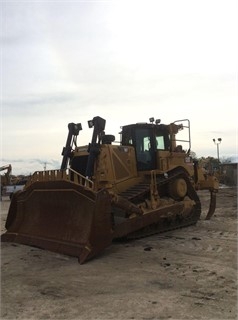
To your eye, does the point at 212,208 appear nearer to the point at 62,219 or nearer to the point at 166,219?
the point at 166,219

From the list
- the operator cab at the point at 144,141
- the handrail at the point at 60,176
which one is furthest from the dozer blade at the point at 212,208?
the handrail at the point at 60,176

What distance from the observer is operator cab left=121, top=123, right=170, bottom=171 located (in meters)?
10.5

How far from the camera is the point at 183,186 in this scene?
10.7m

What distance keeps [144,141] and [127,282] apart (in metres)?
5.55

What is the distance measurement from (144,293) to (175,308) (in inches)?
26.3

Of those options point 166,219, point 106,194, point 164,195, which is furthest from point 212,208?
point 106,194

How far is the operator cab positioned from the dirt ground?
2531 millimetres

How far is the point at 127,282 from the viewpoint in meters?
5.73

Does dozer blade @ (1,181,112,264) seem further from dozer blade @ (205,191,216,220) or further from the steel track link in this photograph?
dozer blade @ (205,191,216,220)

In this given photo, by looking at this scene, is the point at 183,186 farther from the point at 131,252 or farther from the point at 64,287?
the point at 64,287

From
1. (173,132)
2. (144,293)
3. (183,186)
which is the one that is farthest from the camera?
(173,132)

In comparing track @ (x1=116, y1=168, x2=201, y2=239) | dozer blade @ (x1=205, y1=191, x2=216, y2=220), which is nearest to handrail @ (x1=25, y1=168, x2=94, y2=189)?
track @ (x1=116, y1=168, x2=201, y2=239)

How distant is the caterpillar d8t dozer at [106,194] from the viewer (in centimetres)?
748

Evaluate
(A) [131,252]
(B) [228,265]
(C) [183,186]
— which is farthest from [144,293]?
(C) [183,186]
